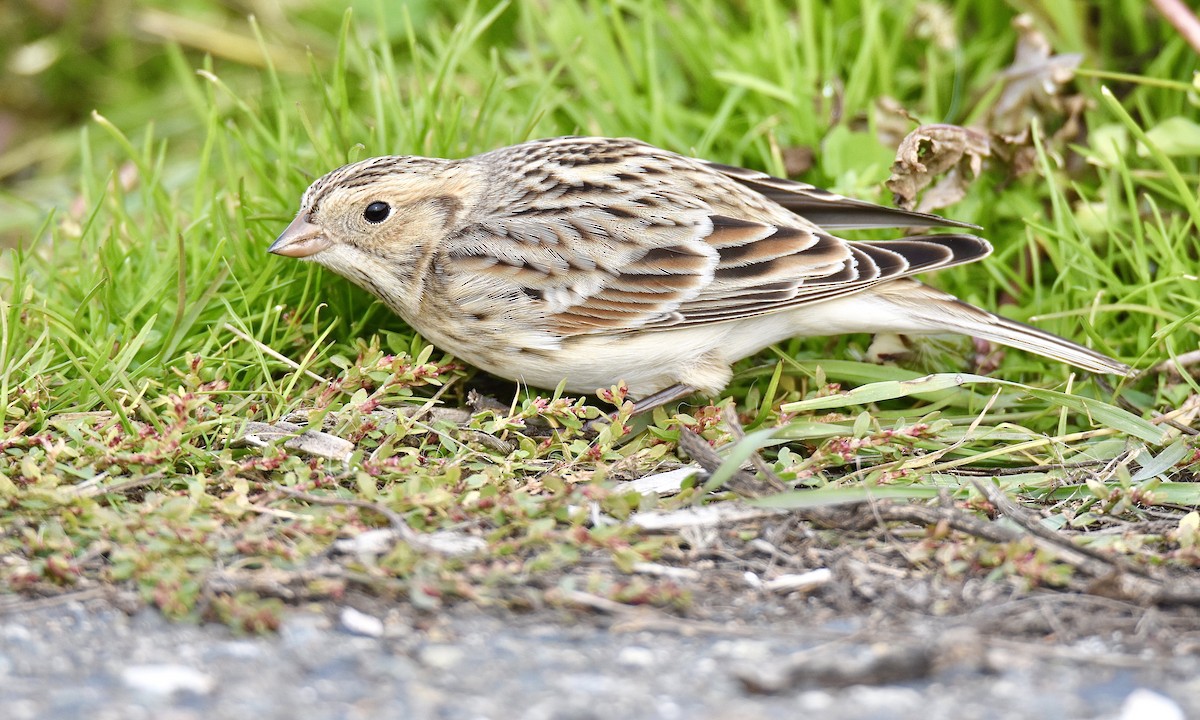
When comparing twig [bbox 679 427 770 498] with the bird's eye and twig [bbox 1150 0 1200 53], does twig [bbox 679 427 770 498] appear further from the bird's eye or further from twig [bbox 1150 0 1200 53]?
twig [bbox 1150 0 1200 53]

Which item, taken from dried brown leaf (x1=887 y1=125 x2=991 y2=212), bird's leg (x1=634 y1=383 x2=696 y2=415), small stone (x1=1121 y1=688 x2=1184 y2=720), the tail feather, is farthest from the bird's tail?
small stone (x1=1121 y1=688 x2=1184 y2=720)

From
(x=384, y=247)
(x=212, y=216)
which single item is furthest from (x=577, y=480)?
(x=212, y=216)

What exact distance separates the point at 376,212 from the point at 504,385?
84 centimetres

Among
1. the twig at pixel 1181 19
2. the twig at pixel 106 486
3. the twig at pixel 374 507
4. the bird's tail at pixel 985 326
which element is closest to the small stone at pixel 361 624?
the twig at pixel 374 507

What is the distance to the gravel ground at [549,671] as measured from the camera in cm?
267

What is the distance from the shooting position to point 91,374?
425 centimetres

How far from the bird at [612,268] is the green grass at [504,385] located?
201mm

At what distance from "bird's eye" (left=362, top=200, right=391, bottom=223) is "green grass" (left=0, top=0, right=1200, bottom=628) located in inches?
14.8

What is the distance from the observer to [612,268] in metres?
4.65

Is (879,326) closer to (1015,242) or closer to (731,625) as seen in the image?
(1015,242)

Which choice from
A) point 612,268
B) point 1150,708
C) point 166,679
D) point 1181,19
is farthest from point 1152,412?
point 166,679

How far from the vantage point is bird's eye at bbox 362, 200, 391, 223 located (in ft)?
15.9

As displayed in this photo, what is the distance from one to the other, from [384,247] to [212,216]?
2.67ft

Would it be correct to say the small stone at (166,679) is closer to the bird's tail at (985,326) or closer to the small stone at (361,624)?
the small stone at (361,624)
